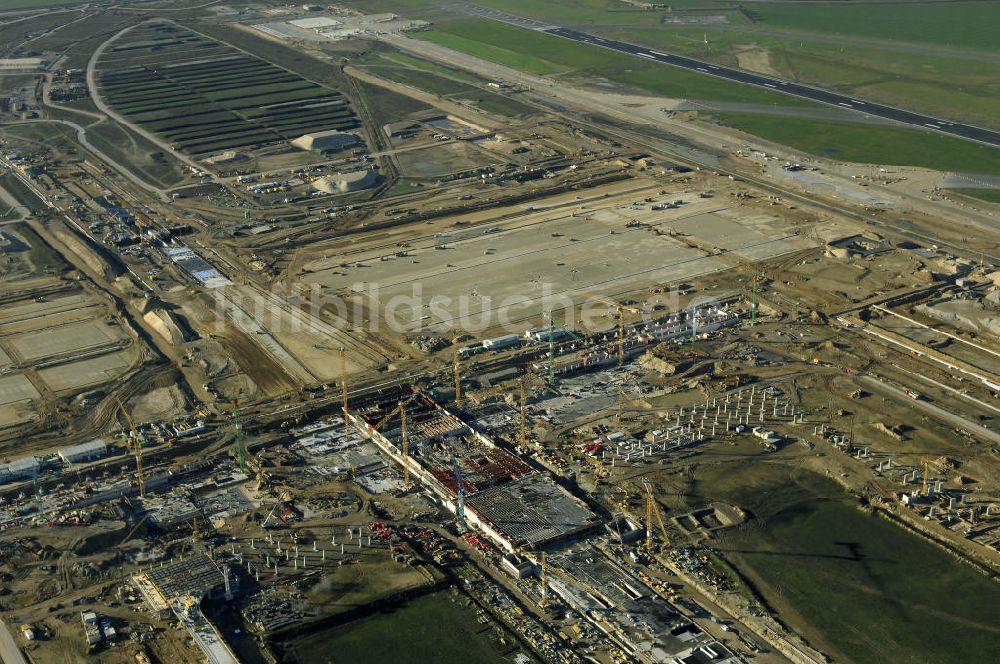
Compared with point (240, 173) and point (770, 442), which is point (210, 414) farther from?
point (240, 173)

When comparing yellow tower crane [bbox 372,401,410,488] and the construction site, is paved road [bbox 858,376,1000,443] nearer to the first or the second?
the construction site

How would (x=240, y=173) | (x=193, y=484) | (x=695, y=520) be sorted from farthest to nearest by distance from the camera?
(x=240, y=173) → (x=193, y=484) → (x=695, y=520)

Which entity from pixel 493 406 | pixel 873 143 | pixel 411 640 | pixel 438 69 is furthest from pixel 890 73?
pixel 411 640

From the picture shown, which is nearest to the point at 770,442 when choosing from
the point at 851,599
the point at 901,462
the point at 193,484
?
the point at 901,462

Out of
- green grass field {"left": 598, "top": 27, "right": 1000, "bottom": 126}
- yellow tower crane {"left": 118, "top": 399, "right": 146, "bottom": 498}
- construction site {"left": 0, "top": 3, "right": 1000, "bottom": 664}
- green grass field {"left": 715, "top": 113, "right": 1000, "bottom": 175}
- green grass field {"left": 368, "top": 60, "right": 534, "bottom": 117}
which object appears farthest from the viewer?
green grass field {"left": 368, "top": 60, "right": 534, "bottom": 117}

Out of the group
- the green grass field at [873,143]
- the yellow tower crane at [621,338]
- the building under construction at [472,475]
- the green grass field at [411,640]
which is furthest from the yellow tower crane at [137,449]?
the green grass field at [873,143]

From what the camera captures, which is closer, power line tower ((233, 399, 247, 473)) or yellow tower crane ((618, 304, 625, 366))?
power line tower ((233, 399, 247, 473))

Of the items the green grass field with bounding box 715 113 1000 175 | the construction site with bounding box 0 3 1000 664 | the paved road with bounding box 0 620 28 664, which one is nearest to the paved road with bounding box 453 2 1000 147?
the green grass field with bounding box 715 113 1000 175
